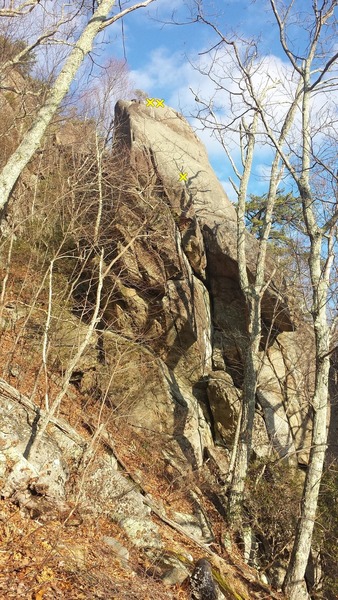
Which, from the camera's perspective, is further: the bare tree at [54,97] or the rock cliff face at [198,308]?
the rock cliff face at [198,308]

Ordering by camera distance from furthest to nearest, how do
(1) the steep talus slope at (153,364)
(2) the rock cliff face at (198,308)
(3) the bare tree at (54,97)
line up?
(2) the rock cliff face at (198,308) → (1) the steep talus slope at (153,364) → (3) the bare tree at (54,97)

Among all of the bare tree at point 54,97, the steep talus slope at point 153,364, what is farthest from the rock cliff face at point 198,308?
the bare tree at point 54,97

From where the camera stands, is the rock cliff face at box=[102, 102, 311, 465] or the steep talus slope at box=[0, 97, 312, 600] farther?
the rock cliff face at box=[102, 102, 311, 465]

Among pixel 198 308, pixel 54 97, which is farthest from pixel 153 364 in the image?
pixel 54 97

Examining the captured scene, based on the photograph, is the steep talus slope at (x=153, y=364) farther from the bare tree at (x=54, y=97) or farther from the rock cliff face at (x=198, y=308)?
the bare tree at (x=54, y=97)

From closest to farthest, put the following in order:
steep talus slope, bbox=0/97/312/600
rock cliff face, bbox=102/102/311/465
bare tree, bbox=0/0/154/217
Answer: bare tree, bbox=0/0/154/217 → steep talus slope, bbox=0/97/312/600 → rock cliff face, bbox=102/102/311/465

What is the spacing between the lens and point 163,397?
10.7 meters

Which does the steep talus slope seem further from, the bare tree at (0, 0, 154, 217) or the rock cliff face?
the bare tree at (0, 0, 154, 217)

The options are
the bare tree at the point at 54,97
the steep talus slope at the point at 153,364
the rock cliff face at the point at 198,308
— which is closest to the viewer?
the bare tree at the point at 54,97

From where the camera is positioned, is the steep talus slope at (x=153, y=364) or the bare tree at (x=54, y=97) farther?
the steep talus slope at (x=153, y=364)

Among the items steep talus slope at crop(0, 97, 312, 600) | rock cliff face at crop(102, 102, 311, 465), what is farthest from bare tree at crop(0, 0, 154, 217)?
rock cliff face at crop(102, 102, 311, 465)

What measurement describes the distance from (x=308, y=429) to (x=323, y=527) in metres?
3.62

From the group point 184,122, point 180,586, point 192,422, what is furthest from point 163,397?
point 184,122

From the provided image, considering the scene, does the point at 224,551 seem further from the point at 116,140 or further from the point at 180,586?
the point at 116,140
